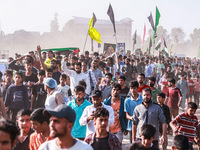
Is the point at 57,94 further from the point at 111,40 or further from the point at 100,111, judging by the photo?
the point at 111,40

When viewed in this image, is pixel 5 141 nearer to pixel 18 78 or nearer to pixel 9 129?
pixel 9 129

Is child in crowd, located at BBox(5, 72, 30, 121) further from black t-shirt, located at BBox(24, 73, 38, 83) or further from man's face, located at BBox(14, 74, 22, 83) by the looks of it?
black t-shirt, located at BBox(24, 73, 38, 83)

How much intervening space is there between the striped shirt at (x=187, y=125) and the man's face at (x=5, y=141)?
361 cm

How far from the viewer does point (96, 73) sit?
333 inches

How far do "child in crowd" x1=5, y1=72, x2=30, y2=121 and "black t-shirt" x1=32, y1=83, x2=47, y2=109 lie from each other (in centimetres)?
45

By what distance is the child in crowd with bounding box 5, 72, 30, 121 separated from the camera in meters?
5.65

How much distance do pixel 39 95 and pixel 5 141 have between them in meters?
4.13

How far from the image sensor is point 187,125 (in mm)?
4953

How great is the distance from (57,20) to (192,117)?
353 feet

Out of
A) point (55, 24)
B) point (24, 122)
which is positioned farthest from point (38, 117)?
point (55, 24)

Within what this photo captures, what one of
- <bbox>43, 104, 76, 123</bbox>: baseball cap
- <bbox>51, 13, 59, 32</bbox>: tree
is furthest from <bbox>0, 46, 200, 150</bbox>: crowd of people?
<bbox>51, 13, 59, 32</bbox>: tree

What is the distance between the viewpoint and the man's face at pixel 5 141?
213 centimetres

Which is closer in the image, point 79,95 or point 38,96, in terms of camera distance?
point 79,95

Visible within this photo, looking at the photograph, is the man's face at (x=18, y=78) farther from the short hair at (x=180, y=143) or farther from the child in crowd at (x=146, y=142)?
the short hair at (x=180, y=143)
